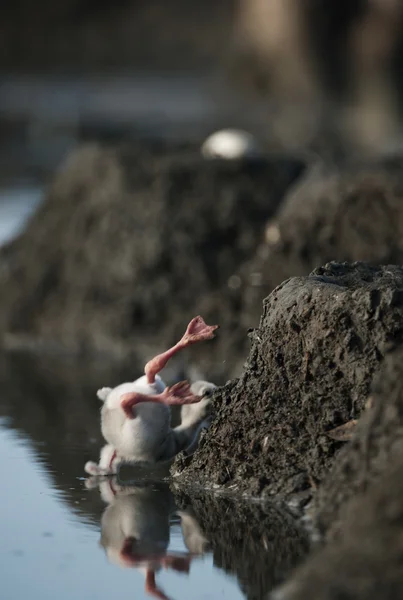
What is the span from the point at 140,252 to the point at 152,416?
3985mm

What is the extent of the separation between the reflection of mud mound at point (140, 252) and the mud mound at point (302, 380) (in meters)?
3.54

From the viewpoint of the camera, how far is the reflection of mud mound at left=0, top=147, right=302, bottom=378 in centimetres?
852

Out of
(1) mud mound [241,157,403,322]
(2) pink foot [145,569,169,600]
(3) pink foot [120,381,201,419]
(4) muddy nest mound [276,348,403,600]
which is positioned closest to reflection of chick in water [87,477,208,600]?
(2) pink foot [145,569,169,600]

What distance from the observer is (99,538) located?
13.7 ft

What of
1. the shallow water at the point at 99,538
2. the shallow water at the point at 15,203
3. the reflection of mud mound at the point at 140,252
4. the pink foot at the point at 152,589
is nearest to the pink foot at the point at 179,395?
the shallow water at the point at 99,538

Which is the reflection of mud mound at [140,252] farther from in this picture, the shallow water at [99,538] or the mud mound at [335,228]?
the shallow water at [99,538]

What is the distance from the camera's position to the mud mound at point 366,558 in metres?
2.89

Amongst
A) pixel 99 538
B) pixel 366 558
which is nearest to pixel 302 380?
pixel 99 538

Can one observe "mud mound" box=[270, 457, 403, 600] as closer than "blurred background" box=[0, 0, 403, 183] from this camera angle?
Yes

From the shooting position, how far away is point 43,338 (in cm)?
897

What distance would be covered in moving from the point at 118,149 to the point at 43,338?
1296 mm


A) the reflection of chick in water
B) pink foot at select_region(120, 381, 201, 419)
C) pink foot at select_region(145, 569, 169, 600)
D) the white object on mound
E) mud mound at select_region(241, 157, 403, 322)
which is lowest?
pink foot at select_region(145, 569, 169, 600)

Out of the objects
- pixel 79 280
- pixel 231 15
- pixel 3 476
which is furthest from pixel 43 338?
pixel 231 15

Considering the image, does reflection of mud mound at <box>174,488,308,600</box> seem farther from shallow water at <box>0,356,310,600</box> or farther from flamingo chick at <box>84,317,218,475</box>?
flamingo chick at <box>84,317,218,475</box>
